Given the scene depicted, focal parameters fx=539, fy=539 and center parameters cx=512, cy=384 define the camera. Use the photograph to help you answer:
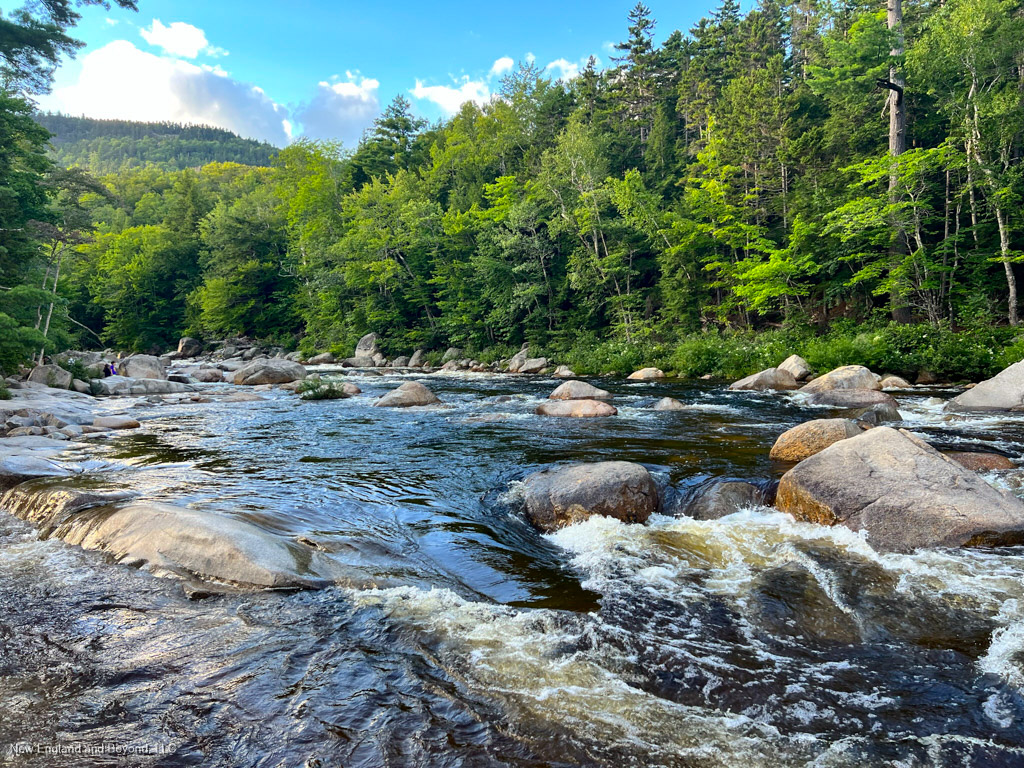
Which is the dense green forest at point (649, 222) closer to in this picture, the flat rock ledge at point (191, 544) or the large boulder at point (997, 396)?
the large boulder at point (997, 396)

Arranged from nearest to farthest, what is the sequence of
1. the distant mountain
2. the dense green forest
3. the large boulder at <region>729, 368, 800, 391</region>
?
1. the large boulder at <region>729, 368, 800, 391</region>
2. the dense green forest
3. the distant mountain

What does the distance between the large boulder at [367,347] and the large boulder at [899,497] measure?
33.3 metres

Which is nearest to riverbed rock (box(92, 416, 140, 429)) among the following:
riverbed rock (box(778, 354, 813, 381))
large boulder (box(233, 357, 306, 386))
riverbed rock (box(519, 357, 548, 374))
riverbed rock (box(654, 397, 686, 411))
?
large boulder (box(233, 357, 306, 386))

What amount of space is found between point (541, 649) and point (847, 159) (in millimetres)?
27139

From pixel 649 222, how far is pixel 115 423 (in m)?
23.6

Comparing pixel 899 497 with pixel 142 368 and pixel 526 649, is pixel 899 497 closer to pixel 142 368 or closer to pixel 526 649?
pixel 526 649

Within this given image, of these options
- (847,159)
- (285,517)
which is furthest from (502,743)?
(847,159)

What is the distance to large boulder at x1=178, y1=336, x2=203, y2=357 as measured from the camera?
154 feet

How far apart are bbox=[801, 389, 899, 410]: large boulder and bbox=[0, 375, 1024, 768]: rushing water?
611 centimetres

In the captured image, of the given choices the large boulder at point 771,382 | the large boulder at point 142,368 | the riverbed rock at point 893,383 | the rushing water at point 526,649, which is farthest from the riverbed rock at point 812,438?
the large boulder at point 142,368

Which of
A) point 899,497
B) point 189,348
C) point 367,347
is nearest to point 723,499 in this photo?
point 899,497

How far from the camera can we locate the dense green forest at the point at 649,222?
17.7 meters

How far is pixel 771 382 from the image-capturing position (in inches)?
623

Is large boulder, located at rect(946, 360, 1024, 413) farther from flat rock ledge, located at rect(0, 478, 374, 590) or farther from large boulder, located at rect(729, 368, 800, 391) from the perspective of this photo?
flat rock ledge, located at rect(0, 478, 374, 590)
